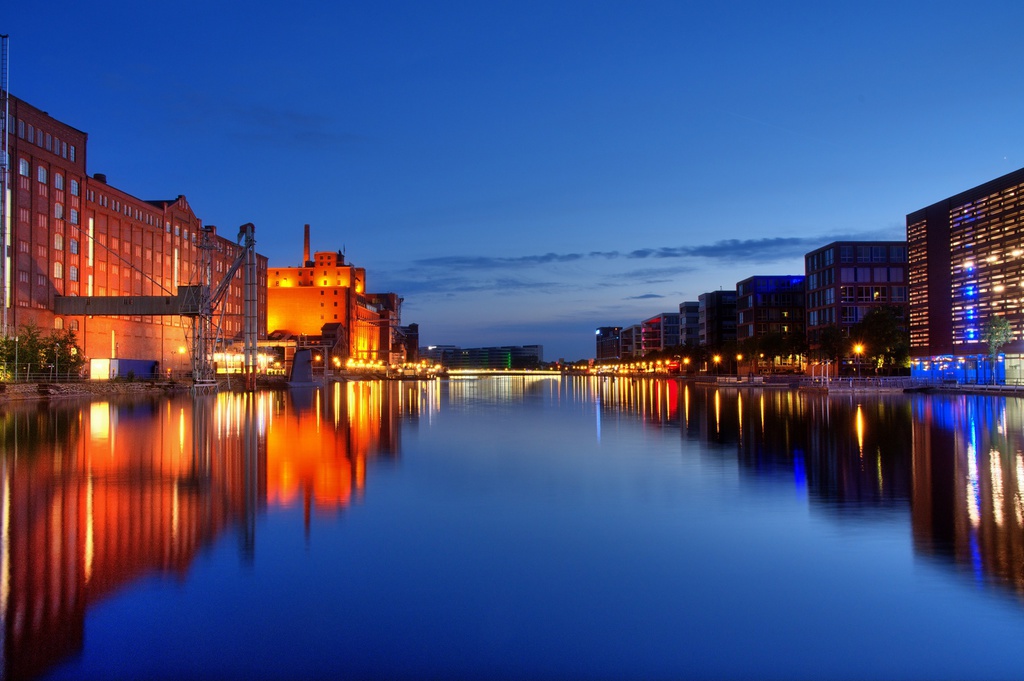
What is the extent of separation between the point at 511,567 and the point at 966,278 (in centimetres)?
9698

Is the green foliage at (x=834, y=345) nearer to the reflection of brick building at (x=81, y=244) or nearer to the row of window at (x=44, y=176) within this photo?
the reflection of brick building at (x=81, y=244)

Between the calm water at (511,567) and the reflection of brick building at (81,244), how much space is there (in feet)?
221

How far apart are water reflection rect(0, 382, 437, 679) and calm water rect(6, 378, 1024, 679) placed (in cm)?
5

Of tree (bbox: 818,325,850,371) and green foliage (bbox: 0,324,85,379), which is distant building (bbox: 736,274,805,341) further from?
green foliage (bbox: 0,324,85,379)

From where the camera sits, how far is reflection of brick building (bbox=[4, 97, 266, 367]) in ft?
243

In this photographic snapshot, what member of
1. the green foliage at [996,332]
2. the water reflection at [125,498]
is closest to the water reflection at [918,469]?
the water reflection at [125,498]

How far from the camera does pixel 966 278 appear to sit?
3509 inches

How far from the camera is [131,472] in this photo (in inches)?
622

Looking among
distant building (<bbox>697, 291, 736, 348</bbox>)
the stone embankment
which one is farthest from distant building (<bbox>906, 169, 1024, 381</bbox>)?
the stone embankment

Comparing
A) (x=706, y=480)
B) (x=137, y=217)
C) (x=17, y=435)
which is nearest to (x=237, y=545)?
(x=706, y=480)

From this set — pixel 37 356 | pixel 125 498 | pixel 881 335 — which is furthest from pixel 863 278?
pixel 125 498

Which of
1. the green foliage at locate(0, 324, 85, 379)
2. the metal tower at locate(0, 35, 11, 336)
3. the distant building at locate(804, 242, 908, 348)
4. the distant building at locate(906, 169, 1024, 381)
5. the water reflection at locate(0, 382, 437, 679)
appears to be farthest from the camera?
the distant building at locate(804, 242, 908, 348)

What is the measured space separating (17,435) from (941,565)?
87.3 ft

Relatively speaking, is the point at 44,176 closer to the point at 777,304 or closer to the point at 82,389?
the point at 82,389
